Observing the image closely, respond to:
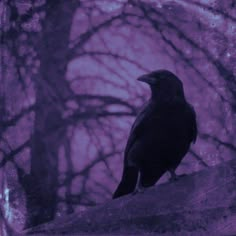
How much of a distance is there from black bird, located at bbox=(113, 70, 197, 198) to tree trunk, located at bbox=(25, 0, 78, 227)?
122cm

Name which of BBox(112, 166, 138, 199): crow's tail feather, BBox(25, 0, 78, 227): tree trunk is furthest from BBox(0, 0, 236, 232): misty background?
BBox(112, 166, 138, 199): crow's tail feather

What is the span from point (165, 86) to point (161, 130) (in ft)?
0.97

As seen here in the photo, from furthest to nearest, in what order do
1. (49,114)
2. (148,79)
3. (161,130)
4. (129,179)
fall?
(49,114) < (129,179) < (148,79) < (161,130)

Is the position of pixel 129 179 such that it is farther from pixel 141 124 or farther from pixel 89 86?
pixel 89 86

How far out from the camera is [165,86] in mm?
2953

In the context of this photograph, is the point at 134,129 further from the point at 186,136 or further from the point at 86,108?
the point at 86,108

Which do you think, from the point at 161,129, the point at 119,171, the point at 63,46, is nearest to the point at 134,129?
the point at 161,129

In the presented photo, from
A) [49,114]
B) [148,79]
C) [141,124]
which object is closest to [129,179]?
[141,124]

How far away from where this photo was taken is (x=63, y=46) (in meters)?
4.31

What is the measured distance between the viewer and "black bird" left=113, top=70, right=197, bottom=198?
285 cm

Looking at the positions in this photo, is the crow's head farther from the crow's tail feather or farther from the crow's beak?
the crow's tail feather

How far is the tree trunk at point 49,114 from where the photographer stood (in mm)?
4039

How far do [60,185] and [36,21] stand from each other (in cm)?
155

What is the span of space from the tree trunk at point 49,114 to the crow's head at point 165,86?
137 centimetres
